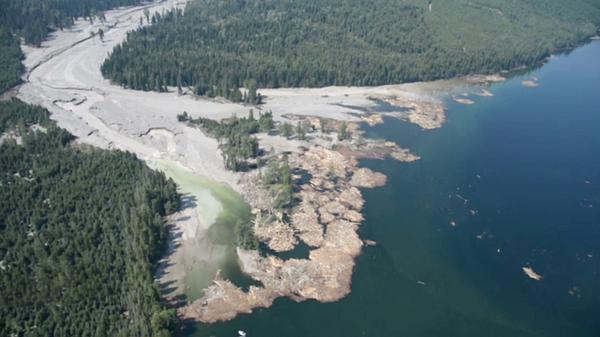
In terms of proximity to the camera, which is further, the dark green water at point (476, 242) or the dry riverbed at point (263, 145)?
the dry riverbed at point (263, 145)

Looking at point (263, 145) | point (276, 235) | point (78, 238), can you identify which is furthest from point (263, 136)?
point (78, 238)

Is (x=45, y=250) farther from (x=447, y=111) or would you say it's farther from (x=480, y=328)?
(x=447, y=111)

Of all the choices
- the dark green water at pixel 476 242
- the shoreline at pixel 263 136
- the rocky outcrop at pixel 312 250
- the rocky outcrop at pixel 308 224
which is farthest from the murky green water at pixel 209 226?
the dark green water at pixel 476 242

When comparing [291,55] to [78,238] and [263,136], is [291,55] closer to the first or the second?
[263,136]

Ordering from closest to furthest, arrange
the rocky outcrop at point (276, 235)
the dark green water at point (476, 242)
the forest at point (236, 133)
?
the dark green water at point (476, 242), the rocky outcrop at point (276, 235), the forest at point (236, 133)

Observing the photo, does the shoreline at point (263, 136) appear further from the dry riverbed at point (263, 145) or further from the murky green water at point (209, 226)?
the murky green water at point (209, 226)

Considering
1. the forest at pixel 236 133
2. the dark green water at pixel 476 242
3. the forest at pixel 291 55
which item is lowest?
the dark green water at pixel 476 242

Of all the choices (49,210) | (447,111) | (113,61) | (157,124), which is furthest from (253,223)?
(113,61)
